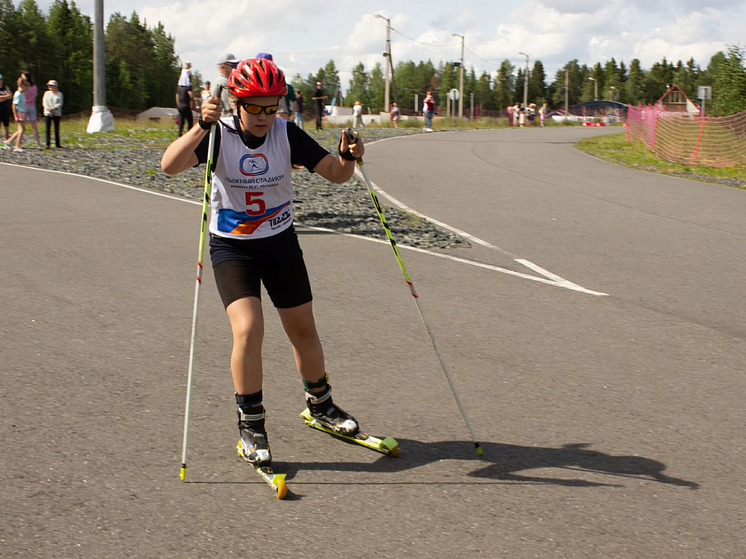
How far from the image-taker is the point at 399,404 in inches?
205

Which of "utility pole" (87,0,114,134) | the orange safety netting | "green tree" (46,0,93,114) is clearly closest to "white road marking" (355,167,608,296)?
the orange safety netting

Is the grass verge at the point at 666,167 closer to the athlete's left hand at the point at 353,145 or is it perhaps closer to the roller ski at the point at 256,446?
the athlete's left hand at the point at 353,145

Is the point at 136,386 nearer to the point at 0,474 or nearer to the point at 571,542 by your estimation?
the point at 0,474

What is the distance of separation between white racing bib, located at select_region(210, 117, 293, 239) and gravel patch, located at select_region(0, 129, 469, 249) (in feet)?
20.3

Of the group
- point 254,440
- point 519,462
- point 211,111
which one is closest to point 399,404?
point 519,462

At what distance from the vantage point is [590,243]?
1088cm

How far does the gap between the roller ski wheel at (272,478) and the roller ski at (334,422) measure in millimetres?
547

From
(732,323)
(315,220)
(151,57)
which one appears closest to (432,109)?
(315,220)

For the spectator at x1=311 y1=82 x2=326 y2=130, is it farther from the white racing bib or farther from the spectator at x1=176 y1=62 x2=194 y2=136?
the white racing bib

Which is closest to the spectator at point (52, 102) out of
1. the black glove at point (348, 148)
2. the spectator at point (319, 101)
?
the spectator at point (319, 101)

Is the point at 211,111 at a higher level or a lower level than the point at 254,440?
higher

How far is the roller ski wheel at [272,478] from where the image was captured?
3.90 m

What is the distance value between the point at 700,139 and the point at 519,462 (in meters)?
24.3

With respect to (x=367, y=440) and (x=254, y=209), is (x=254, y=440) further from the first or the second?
(x=254, y=209)
